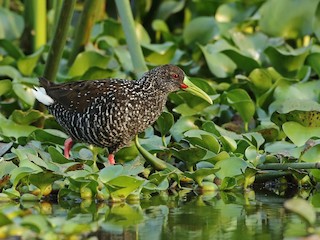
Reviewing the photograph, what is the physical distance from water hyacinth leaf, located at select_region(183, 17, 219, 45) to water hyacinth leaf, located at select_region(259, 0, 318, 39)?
500 millimetres

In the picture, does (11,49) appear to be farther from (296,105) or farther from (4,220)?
(4,220)

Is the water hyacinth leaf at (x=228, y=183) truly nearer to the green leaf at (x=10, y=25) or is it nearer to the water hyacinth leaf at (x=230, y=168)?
the water hyacinth leaf at (x=230, y=168)

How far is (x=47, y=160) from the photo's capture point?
6.66 meters

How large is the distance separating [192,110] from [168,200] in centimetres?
132

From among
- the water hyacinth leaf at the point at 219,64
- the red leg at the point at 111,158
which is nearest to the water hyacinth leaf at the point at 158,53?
the water hyacinth leaf at the point at 219,64

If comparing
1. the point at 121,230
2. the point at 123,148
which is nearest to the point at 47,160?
the point at 123,148

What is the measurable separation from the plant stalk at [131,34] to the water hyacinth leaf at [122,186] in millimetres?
1570

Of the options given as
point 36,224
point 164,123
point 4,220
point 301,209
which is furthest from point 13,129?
point 301,209

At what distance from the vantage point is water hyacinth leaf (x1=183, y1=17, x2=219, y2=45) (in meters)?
9.43

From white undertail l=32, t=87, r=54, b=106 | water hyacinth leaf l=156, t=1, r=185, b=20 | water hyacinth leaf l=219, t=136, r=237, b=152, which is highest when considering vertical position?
water hyacinth leaf l=156, t=1, r=185, b=20

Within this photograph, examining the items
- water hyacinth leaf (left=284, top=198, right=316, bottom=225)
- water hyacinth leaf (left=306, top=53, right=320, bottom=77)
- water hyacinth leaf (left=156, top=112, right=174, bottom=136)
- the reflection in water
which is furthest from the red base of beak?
water hyacinth leaf (left=284, top=198, right=316, bottom=225)

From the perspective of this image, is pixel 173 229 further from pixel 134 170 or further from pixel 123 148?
pixel 123 148

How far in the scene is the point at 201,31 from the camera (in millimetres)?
9461

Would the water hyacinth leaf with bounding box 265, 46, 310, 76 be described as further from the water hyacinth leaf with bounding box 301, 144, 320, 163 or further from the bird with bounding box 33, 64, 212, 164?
the water hyacinth leaf with bounding box 301, 144, 320, 163
